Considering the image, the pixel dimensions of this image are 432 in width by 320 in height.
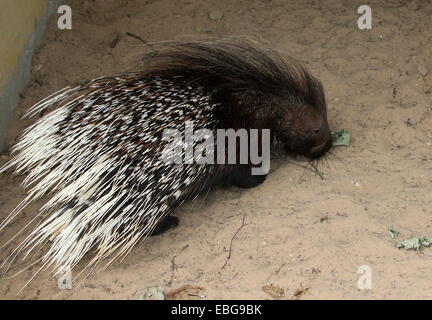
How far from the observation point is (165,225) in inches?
120

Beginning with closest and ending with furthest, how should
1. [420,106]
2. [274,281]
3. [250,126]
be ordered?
1. [274,281]
2. [250,126]
3. [420,106]

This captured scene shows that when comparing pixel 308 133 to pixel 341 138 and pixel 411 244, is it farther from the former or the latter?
pixel 411 244

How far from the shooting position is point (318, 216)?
116 inches

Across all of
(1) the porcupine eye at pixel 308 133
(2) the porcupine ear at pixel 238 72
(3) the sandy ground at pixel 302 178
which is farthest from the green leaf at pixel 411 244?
(2) the porcupine ear at pixel 238 72

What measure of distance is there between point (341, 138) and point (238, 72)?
65 cm

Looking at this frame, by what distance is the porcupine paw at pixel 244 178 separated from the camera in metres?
3.23

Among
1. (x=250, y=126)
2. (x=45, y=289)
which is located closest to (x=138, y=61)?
(x=250, y=126)

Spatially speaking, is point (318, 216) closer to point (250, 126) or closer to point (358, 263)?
point (358, 263)

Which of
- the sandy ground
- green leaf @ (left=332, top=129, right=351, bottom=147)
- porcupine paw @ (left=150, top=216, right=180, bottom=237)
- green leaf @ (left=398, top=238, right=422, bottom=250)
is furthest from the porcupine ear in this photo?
green leaf @ (left=398, top=238, right=422, bottom=250)

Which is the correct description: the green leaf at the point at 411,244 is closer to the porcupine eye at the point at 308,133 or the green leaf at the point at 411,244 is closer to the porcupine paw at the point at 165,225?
the porcupine eye at the point at 308,133

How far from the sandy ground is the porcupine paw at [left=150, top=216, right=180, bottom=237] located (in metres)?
0.03

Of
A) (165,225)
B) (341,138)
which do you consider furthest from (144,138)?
(341,138)

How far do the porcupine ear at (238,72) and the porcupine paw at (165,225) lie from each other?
0.66 m

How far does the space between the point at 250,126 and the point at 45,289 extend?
1.22 m
